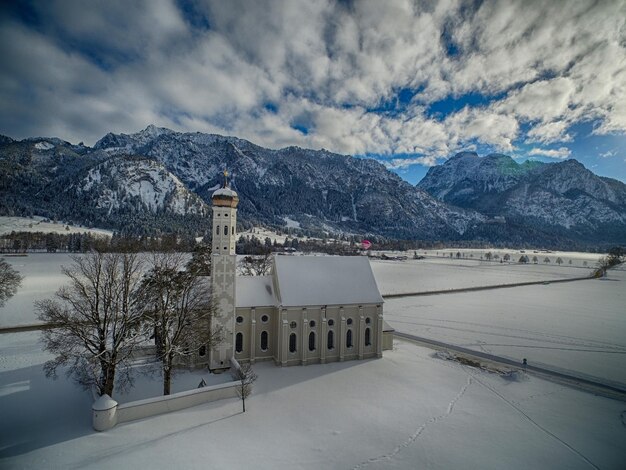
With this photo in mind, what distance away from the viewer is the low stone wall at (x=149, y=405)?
17391 millimetres

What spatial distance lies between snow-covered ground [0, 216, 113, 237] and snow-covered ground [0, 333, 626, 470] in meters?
159

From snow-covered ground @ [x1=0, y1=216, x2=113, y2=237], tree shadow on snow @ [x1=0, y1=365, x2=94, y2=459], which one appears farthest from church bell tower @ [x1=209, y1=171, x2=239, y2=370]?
snow-covered ground @ [x1=0, y1=216, x2=113, y2=237]

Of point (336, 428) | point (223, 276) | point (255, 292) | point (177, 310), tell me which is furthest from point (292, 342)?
point (336, 428)

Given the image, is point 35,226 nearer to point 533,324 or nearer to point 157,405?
point 157,405

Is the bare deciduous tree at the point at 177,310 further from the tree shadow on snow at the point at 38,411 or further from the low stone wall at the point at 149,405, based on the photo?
the tree shadow on snow at the point at 38,411

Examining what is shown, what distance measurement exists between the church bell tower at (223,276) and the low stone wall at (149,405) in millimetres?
5409

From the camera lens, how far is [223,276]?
27734 mm

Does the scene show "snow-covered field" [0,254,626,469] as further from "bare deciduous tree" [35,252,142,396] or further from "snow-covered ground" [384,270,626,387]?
"bare deciduous tree" [35,252,142,396]

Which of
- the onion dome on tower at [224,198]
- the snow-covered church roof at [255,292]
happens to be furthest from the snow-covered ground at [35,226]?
the onion dome on tower at [224,198]

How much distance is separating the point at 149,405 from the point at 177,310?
22.6 ft

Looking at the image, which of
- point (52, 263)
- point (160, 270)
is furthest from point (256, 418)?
point (52, 263)

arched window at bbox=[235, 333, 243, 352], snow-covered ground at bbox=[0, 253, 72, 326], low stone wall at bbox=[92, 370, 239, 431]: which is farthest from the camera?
snow-covered ground at bbox=[0, 253, 72, 326]

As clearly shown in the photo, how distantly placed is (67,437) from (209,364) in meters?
11.0

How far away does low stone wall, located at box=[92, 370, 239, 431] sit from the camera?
17.4 m
